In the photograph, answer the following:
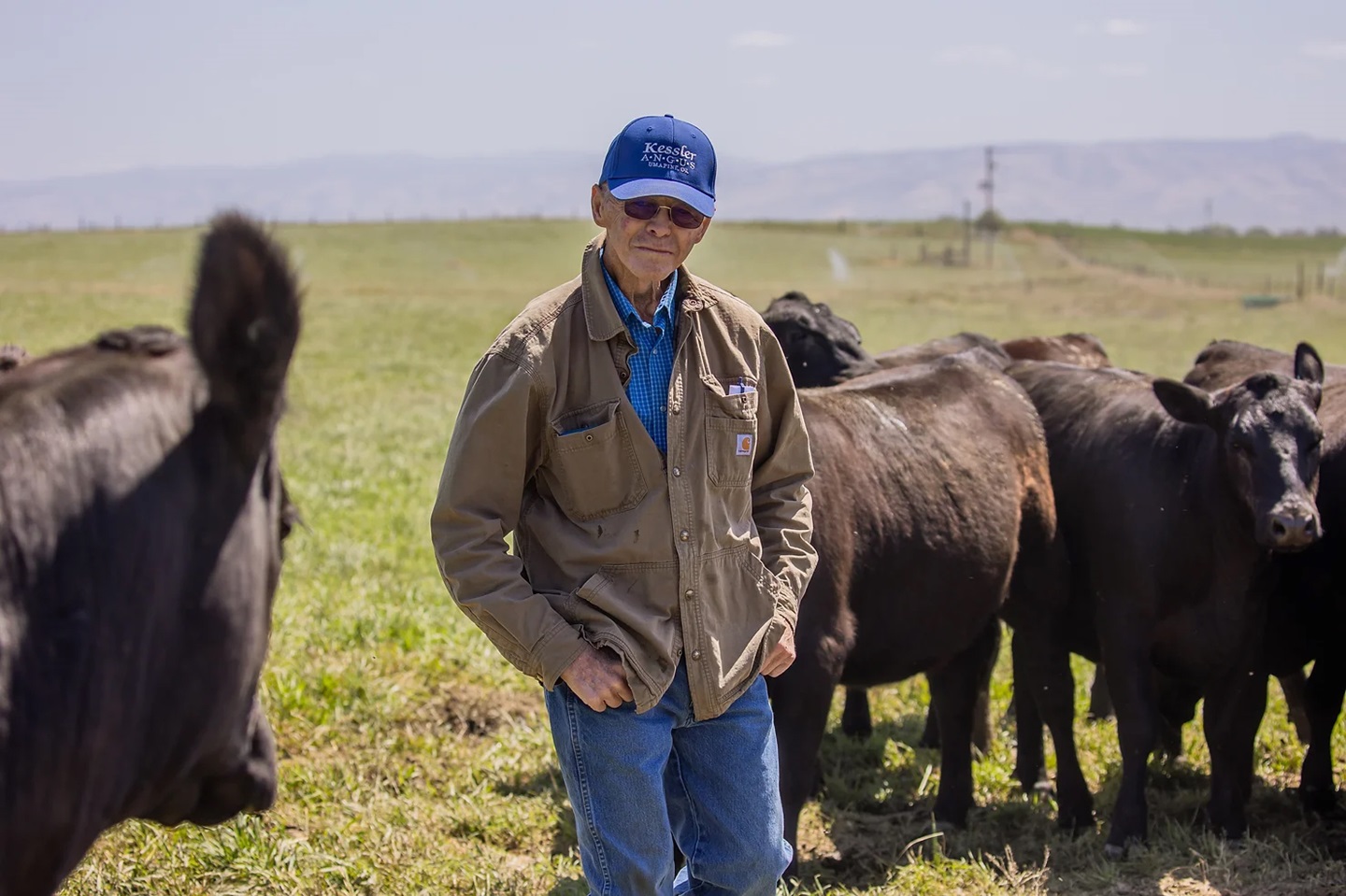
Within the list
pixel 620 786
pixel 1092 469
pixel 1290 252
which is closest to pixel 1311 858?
pixel 1092 469

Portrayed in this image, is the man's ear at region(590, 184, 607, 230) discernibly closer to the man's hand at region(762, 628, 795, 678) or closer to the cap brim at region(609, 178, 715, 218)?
the cap brim at region(609, 178, 715, 218)

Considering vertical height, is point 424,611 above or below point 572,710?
below

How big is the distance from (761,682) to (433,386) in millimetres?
21191

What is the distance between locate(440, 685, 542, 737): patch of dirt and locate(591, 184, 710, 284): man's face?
12.8 feet

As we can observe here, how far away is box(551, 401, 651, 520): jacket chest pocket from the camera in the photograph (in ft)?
11.1

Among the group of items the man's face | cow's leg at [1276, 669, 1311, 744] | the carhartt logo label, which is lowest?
cow's leg at [1276, 669, 1311, 744]

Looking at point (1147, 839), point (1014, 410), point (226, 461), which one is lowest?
point (1147, 839)

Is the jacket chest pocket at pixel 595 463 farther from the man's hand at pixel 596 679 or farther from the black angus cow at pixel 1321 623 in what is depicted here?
the black angus cow at pixel 1321 623

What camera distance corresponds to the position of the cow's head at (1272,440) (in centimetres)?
539

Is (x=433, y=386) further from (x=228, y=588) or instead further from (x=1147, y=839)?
(x=228, y=588)

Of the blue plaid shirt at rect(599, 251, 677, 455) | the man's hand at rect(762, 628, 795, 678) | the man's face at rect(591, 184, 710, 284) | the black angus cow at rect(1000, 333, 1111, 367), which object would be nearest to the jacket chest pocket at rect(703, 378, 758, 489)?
the blue plaid shirt at rect(599, 251, 677, 455)

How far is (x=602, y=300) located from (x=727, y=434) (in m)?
0.48

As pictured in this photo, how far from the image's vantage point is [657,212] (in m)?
3.45

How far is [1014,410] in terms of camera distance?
6.45 metres
